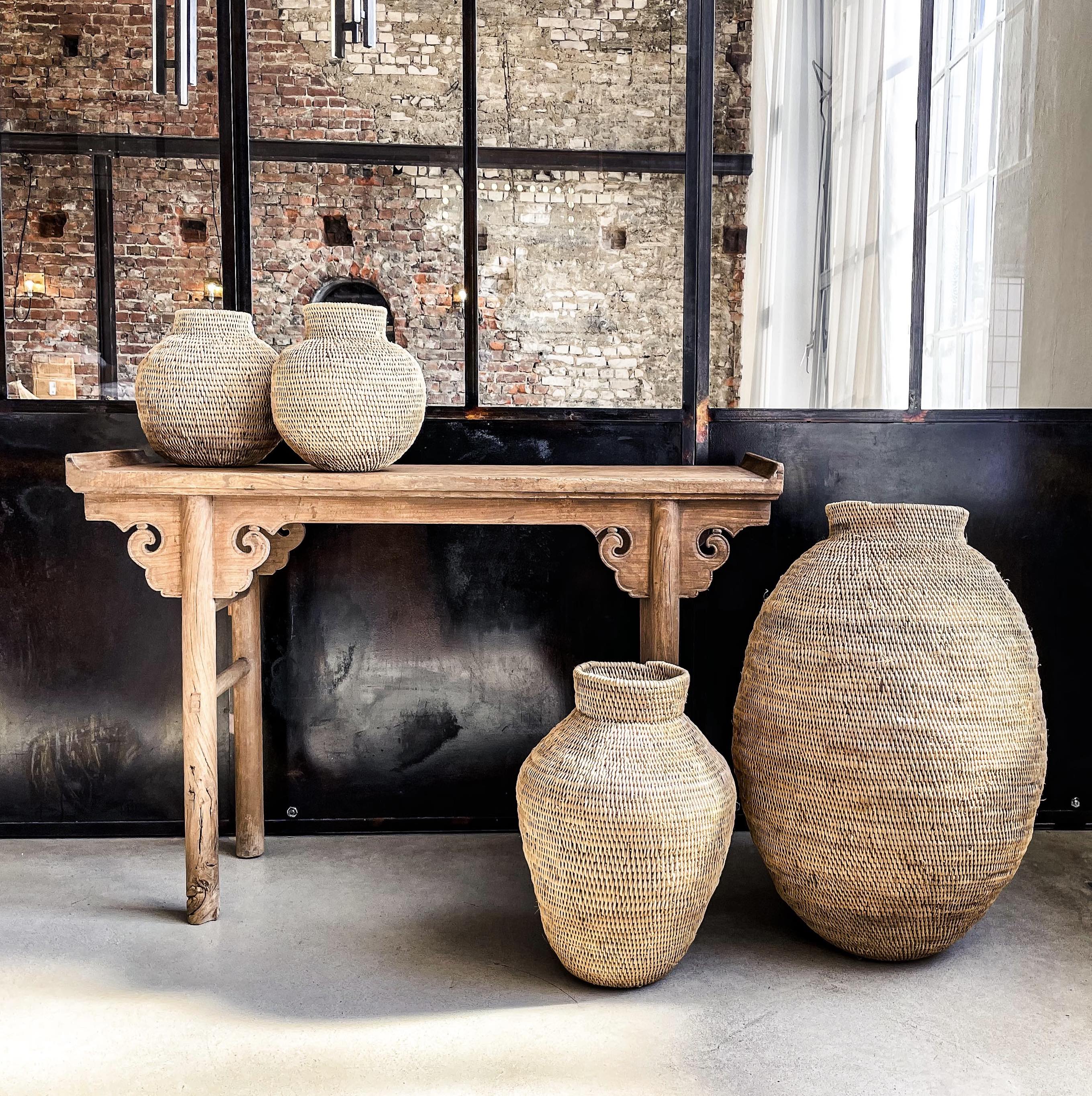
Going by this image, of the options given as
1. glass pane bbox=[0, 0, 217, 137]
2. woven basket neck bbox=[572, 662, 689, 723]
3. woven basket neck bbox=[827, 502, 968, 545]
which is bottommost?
woven basket neck bbox=[572, 662, 689, 723]

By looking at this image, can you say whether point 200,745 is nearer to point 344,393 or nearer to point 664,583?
point 344,393

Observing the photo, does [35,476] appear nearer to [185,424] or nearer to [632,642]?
[185,424]

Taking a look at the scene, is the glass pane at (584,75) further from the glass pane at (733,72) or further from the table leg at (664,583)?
the table leg at (664,583)

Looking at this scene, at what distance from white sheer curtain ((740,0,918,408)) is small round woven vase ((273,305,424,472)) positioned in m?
1.20

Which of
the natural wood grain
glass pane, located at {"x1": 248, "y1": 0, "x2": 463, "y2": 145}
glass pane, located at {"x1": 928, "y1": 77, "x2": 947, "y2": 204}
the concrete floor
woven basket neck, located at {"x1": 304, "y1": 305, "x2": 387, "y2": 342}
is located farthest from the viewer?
glass pane, located at {"x1": 928, "y1": 77, "x2": 947, "y2": 204}

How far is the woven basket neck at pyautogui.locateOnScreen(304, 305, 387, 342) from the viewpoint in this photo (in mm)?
2289

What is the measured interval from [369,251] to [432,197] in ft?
1.09

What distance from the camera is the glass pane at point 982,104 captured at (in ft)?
10.3

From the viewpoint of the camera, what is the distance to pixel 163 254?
3.06m

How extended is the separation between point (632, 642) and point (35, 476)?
175 cm

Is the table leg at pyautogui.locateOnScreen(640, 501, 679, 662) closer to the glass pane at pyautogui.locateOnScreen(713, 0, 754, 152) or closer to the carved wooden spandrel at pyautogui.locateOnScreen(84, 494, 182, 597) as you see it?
the carved wooden spandrel at pyautogui.locateOnScreen(84, 494, 182, 597)

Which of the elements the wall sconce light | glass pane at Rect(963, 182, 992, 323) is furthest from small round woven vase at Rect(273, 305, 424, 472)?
glass pane at Rect(963, 182, 992, 323)

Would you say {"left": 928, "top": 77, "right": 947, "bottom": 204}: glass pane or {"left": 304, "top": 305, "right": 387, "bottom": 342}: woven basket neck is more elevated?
{"left": 928, "top": 77, "right": 947, "bottom": 204}: glass pane

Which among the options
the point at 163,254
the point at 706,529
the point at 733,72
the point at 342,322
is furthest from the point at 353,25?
the point at 706,529
